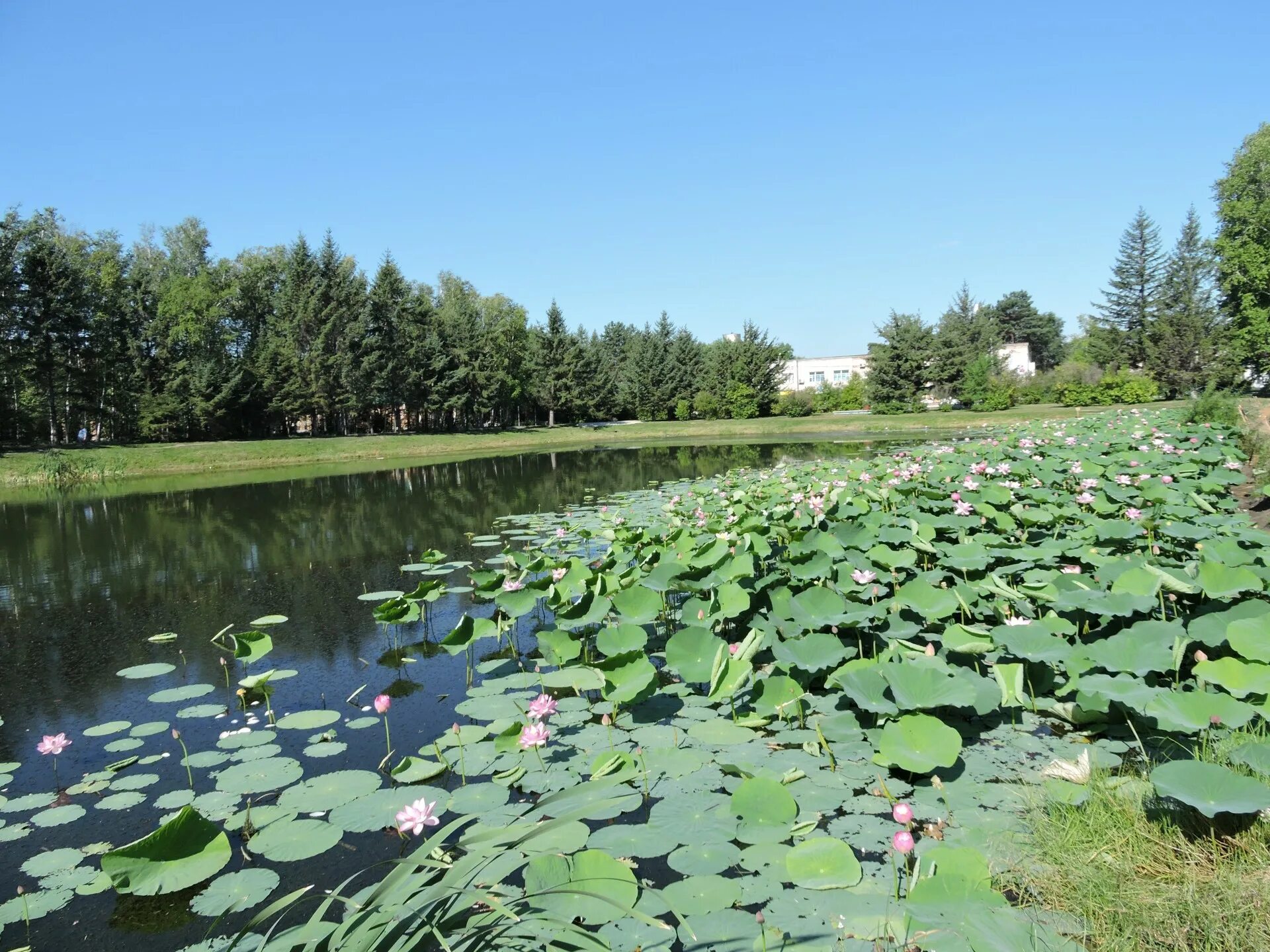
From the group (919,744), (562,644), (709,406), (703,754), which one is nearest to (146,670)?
(562,644)

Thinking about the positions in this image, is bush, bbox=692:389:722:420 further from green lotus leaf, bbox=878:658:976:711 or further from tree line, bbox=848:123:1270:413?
green lotus leaf, bbox=878:658:976:711

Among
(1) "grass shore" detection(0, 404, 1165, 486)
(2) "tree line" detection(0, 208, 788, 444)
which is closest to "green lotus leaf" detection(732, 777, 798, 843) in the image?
(1) "grass shore" detection(0, 404, 1165, 486)

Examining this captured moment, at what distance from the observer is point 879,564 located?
4.89 metres

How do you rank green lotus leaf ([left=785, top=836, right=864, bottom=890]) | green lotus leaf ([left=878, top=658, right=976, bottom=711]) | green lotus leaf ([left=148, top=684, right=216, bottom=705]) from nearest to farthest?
1. green lotus leaf ([left=785, top=836, right=864, bottom=890])
2. green lotus leaf ([left=878, top=658, right=976, bottom=711])
3. green lotus leaf ([left=148, top=684, right=216, bottom=705])

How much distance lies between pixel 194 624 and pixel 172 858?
4143mm

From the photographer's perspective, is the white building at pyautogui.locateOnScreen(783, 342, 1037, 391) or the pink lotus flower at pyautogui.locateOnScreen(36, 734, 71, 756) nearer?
the pink lotus flower at pyautogui.locateOnScreen(36, 734, 71, 756)

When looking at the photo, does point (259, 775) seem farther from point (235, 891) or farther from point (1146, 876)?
point (1146, 876)

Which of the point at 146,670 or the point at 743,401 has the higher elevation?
the point at 743,401

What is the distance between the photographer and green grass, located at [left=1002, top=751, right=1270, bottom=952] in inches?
65.9

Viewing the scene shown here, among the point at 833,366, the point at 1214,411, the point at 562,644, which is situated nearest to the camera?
the point at 562,644

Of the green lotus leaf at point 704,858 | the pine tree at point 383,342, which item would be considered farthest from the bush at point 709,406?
the green lotus leaf at point 704,858

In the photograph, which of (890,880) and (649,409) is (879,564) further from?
(649,409)

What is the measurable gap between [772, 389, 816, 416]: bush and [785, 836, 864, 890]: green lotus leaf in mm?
40971

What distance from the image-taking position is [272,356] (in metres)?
33.6
